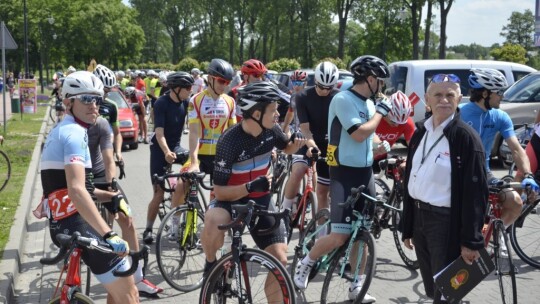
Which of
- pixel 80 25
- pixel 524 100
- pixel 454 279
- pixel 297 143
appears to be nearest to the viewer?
pixel 454 279

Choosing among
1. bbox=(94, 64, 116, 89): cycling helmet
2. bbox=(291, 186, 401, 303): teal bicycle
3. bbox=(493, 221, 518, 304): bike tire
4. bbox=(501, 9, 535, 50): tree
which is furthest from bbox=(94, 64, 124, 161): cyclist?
bbox=(501, 9, 535, 50): tree

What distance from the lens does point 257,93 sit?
14.3ft

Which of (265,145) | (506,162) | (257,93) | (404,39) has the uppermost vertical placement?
(404,39)

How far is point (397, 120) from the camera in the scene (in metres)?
6.30

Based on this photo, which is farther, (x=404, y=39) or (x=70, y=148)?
(x=404, y=39)

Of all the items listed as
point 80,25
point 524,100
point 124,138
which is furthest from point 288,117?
point 80,25

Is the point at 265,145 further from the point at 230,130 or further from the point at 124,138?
the point at 124,138

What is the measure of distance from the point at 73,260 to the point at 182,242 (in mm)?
2401

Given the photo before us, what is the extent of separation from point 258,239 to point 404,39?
204ft

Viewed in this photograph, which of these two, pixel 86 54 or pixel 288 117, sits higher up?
pixel 86 54

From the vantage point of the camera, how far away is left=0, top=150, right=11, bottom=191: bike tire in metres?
10.7

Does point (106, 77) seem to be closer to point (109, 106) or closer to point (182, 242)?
point (109, 106)

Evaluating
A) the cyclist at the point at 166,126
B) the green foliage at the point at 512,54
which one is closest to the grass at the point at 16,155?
the cyclist at the point at 166,126

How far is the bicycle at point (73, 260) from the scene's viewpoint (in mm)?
3576
